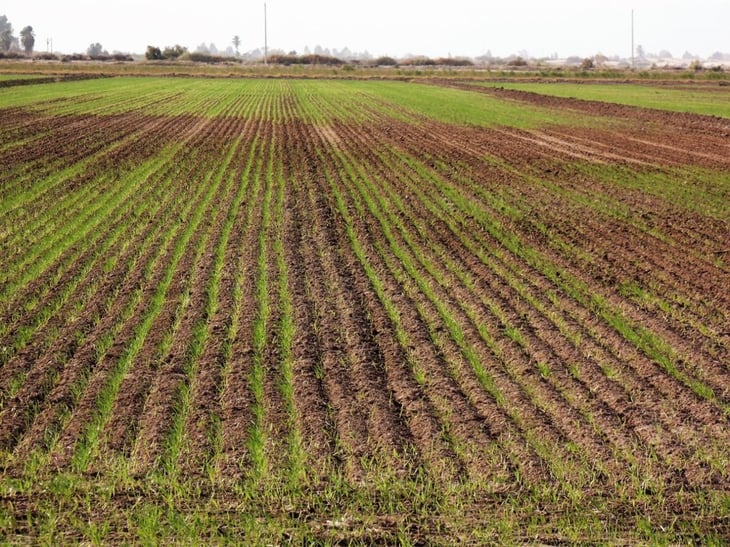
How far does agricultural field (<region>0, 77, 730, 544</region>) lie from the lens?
5.57 meters

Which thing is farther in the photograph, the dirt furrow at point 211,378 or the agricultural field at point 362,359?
the dirt furrow at point 211,378

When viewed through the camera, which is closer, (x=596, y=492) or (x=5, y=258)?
(x=596, y=492)

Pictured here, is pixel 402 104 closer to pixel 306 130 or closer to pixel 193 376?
pixel 306 130

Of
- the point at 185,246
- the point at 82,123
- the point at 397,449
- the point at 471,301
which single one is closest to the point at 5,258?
the point at 185,246

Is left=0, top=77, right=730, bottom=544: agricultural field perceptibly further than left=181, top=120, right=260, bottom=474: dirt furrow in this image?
No

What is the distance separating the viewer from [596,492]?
575 centimetres

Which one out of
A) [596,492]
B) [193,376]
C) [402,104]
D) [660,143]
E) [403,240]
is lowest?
[596,492]

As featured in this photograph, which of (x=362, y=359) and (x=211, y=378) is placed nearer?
(x=211, y=378)

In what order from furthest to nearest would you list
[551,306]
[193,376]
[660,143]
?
[660,143]
[551,306]
[193,376]

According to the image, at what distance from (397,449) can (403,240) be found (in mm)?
7288

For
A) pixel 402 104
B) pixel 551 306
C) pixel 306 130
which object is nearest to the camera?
pixel 551 306

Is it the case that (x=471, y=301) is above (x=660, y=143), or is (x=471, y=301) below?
below

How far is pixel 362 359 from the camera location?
8117mm

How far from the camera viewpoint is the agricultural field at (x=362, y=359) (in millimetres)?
5570
